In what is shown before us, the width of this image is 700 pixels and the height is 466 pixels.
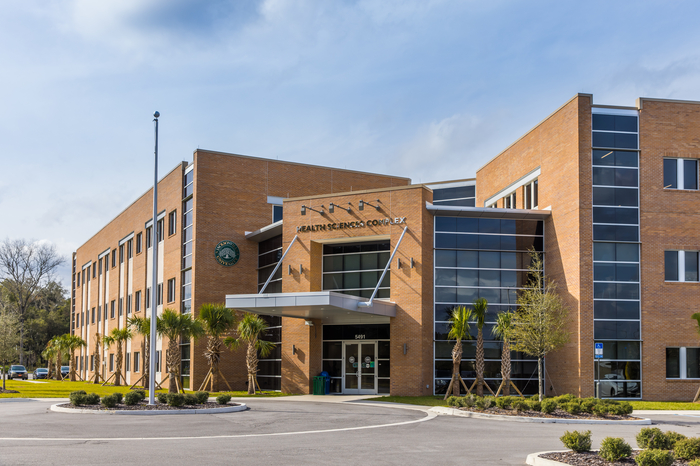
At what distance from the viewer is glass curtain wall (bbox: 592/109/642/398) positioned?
30203mm

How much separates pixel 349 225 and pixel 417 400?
960 cm

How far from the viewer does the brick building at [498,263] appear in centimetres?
3038

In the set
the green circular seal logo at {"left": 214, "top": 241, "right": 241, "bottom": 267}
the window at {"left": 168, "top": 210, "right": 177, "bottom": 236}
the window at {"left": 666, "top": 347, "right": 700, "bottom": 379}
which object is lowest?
the window at {"left": 666, "top": 347, "right": 700, "bottom": 379}

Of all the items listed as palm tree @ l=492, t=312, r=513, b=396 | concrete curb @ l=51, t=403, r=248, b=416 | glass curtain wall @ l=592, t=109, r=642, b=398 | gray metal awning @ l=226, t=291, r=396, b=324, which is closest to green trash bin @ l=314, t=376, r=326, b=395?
gray metal awning @ l=226, t=291, r=396, b=324

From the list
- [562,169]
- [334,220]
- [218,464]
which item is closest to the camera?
[218,464]

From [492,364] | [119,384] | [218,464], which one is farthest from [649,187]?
[119,384]

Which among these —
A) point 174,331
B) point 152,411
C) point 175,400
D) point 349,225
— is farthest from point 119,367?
point 152,411

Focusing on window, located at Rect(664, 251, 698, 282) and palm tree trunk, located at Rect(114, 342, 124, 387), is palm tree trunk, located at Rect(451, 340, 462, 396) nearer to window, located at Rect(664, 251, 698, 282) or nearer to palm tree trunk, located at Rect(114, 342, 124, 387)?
window, located at Rect(664, 251, 698, 282)

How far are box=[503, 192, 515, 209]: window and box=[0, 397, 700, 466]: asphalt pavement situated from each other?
1717cm

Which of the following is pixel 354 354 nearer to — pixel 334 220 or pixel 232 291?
pixel 334 220

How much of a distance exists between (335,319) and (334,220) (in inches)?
197

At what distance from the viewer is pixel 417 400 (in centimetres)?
2909

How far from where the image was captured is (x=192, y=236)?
40281 mm

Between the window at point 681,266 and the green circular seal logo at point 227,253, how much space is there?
22.8 m
